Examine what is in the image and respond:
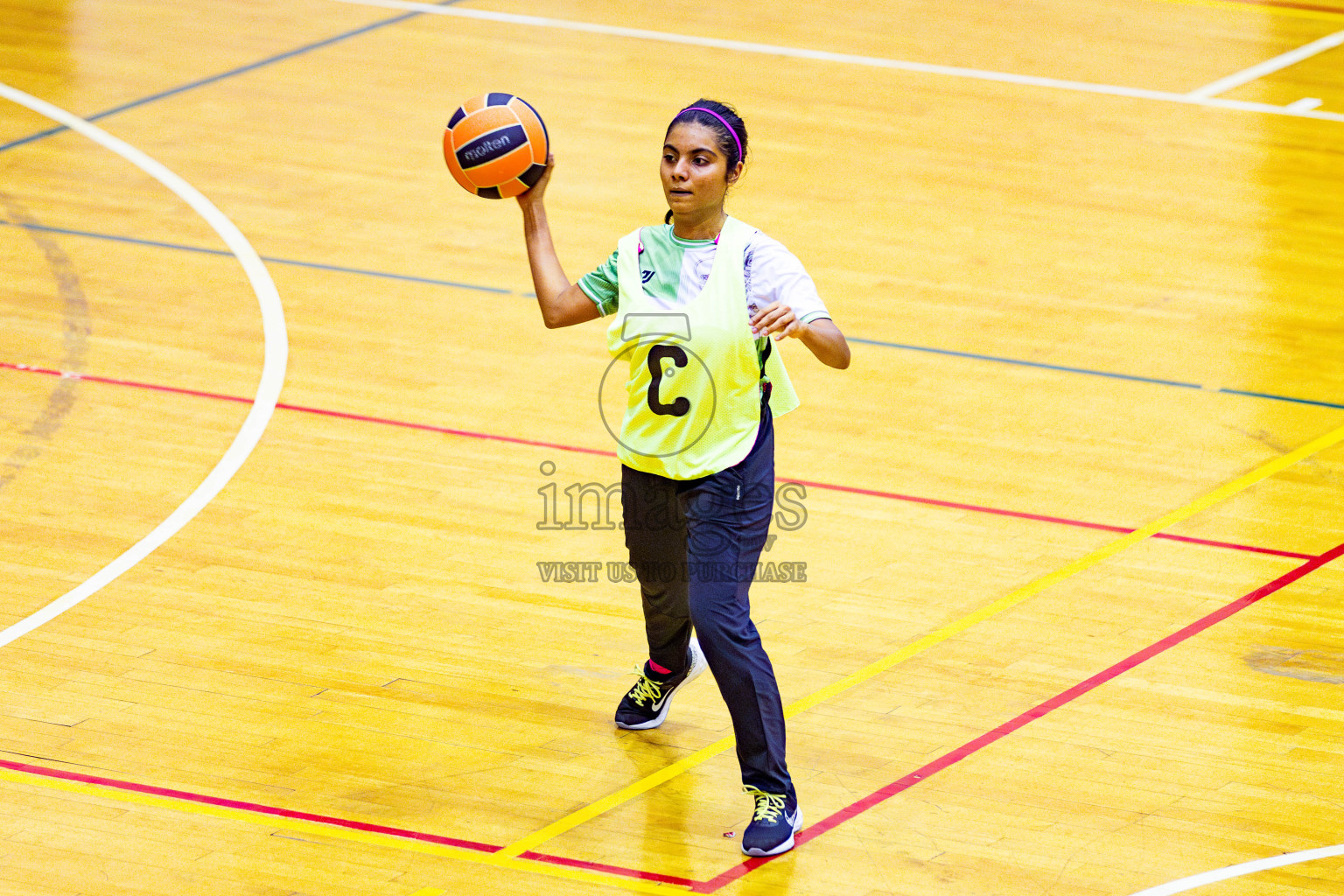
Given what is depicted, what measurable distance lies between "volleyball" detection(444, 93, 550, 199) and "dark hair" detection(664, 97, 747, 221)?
0.49 metres

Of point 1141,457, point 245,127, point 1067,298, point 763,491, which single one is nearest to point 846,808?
point 763,491

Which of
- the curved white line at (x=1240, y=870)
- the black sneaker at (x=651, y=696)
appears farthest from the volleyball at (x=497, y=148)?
the curved white line at (x=1240, y=870)

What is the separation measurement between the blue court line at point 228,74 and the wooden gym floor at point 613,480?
0.15 feet

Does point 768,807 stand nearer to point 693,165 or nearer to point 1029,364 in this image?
point 693,165

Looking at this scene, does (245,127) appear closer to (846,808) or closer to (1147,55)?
(1147,55)

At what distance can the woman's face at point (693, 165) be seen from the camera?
498 cm

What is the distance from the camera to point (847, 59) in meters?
14.1

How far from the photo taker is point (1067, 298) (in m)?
9.72

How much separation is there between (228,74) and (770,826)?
952cm

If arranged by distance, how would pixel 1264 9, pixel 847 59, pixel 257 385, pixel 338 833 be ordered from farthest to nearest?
1. pixel 1264 9
2. pixel 847 59
3. pixel 257 385
4. pixel 338 833

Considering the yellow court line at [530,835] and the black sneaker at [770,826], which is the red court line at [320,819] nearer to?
the yellow court line at [530,835]

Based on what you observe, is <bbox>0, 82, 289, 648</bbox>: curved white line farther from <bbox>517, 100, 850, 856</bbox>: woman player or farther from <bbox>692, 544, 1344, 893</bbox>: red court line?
<bbox>692, 544, 1344, 893</bbox>: red court line

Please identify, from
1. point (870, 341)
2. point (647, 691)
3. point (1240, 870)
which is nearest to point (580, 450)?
point (870, 341)

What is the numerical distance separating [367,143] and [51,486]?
16.0 ft
